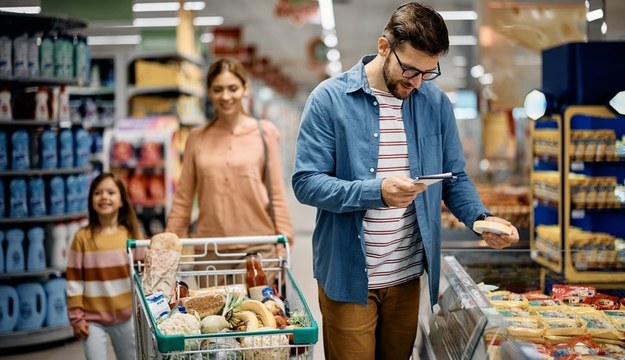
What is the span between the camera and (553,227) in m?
5.86

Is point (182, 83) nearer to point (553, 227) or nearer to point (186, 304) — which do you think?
point (553, 227)

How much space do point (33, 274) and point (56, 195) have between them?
659mm

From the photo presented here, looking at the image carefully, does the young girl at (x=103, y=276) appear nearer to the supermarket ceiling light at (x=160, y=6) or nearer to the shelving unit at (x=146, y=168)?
the shelving unit at (x=146, y=168)

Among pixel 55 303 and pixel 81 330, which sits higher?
pixel 81 330

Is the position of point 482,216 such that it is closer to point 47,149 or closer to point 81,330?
point 81,330

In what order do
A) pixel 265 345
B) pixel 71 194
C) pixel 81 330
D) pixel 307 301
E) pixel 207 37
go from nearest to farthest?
pixel 265 345
pixel 81 330
pixel 71 194
pixel 307 301
pixel 207 37

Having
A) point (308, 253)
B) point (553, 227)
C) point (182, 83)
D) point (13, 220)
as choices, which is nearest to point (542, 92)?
point (553, 227)

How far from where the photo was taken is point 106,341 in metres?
4.12

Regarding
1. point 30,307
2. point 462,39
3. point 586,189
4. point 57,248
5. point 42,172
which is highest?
point 462,39

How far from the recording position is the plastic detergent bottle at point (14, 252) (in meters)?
6.16

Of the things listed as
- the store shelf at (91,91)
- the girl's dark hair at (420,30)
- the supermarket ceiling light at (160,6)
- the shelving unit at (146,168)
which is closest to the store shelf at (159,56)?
the store shelf at (91,91)

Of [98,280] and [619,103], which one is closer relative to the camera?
[98,280]

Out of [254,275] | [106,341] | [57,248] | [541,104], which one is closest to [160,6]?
[57,248]

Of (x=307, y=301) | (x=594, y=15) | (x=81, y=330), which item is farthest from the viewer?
(x=307, y=301)
